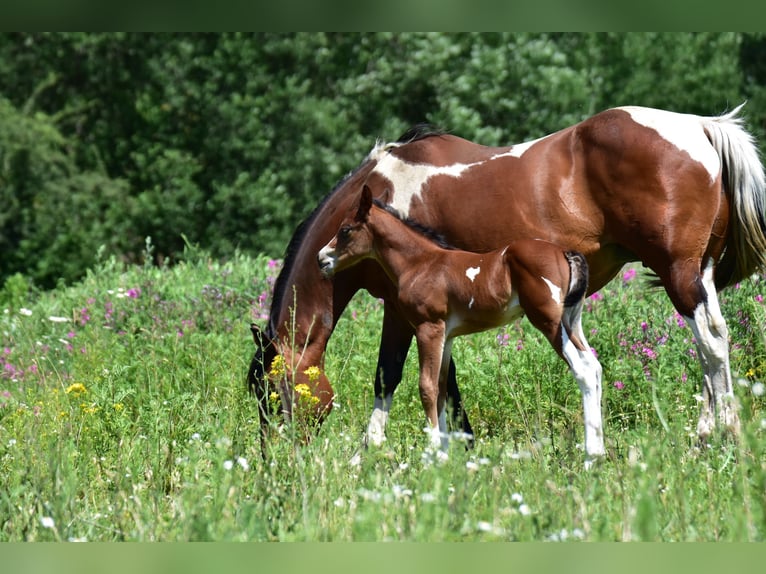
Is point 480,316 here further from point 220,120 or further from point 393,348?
point 220,120

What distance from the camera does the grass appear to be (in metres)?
3.09

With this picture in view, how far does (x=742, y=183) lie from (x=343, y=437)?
8.69 feet

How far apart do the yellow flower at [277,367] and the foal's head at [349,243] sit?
61 centimetres

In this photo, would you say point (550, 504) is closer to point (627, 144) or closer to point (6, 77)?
point (627, 144)

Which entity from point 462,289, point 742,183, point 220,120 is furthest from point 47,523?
Result: point 220,120

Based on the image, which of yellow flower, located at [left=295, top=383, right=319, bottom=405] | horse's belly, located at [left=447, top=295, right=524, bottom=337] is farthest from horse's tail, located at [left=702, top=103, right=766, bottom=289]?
yellow flower, located at [left=295, top=383, right=319, bottom=405]

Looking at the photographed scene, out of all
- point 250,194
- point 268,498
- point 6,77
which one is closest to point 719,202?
point 268,498

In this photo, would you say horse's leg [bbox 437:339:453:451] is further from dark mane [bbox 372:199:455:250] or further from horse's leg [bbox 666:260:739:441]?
horse's leg [bbox 666:260:739:441]

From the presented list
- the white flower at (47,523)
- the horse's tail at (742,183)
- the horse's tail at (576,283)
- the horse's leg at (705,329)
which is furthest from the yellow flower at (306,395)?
the horse's tail at (742,183)

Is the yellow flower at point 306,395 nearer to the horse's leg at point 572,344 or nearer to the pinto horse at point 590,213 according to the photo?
the pinto horse at point 590,213

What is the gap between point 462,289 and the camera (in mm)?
5086

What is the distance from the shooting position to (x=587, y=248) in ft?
17.7

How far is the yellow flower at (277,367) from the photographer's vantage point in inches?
202

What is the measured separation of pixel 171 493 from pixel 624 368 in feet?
10.4
